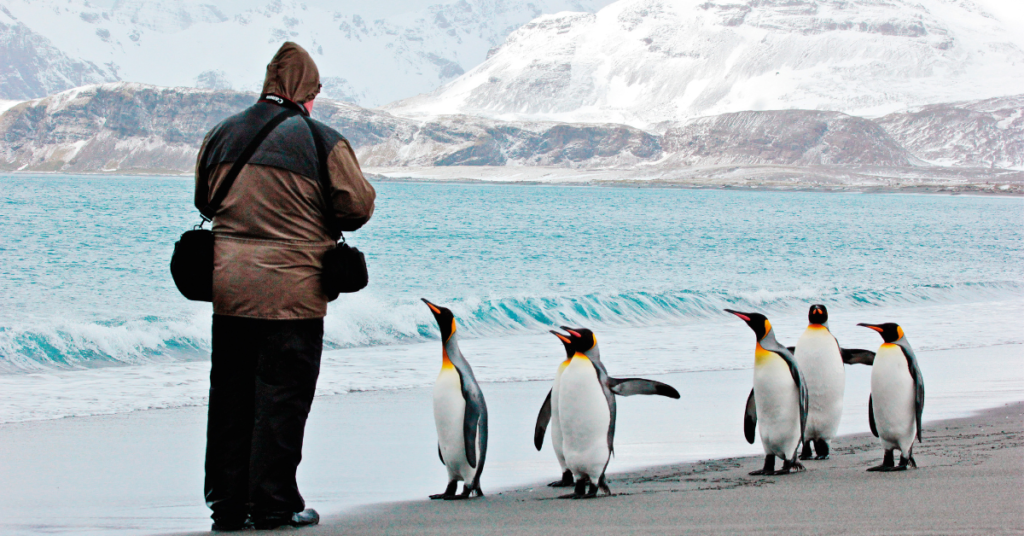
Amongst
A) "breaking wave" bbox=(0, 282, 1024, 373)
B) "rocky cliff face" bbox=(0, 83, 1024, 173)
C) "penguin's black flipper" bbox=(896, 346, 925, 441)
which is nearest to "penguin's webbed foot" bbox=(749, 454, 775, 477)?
"penguin's black flipper" bbox=(896, 346, 925, 441)

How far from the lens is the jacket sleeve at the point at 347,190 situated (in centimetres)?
321

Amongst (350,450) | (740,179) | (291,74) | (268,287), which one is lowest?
(740,179)

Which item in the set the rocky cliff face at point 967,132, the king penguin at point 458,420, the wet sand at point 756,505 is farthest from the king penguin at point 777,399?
the rocky cliff face at point 967,132

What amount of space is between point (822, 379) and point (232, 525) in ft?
11.5

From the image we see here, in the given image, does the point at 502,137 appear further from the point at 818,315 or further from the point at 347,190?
the point at 347,190

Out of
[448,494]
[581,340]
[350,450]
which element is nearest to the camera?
[448,494]

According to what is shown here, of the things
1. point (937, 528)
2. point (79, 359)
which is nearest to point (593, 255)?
point (79, 359)

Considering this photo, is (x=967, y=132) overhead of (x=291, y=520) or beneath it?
overhead

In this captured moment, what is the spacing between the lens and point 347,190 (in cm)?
321

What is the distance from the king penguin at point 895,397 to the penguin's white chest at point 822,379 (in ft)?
1.10

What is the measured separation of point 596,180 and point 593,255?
123345mm

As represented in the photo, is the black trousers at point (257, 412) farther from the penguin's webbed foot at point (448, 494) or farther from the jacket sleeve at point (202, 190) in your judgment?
the penguin's webbed foot at point (448, 494)

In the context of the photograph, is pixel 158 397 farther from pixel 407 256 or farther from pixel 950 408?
pixel 407 256

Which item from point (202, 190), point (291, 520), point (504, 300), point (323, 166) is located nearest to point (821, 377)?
point (291, 520)
